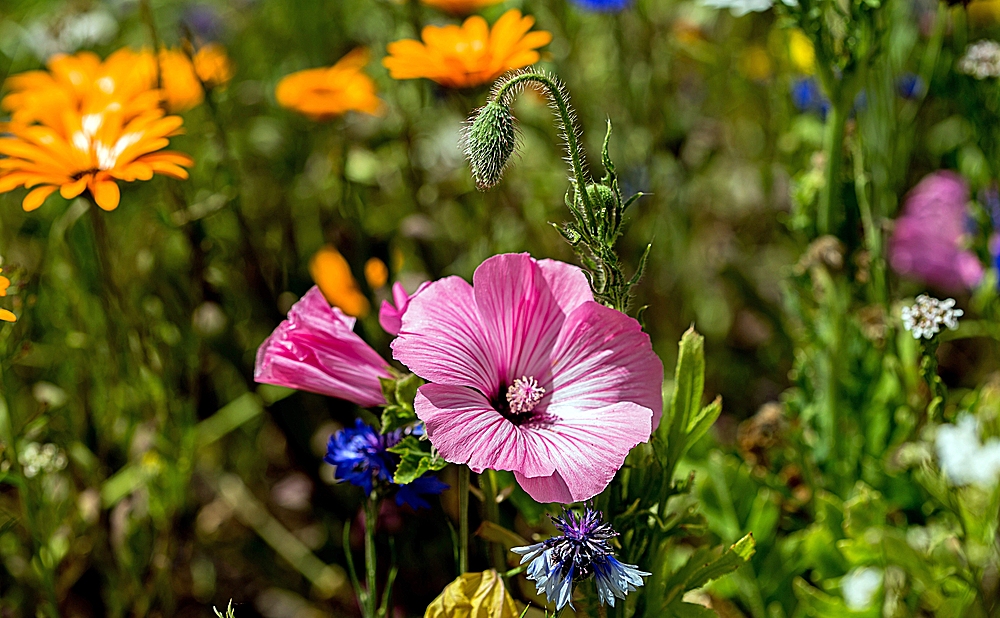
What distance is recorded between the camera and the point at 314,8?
2.76m

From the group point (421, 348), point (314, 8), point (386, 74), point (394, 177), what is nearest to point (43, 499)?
point (421, 348)

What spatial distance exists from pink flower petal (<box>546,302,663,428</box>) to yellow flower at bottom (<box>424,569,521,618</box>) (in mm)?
196

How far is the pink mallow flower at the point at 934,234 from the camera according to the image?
70.9 inches

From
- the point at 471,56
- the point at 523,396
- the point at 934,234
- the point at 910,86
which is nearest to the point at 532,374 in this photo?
the point at 523,396

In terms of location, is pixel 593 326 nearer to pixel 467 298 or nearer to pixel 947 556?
pixel 467 298

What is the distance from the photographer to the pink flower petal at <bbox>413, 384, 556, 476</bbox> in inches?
33.3

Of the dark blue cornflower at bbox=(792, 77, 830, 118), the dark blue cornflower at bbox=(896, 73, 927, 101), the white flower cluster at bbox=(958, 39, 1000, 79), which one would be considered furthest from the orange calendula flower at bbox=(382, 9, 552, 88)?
the dark blue cornflower at bbox=(896, 73, 927, 101)

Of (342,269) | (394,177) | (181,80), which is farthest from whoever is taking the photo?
(394,177)

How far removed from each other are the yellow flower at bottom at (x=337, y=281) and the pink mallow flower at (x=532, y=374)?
642 mm

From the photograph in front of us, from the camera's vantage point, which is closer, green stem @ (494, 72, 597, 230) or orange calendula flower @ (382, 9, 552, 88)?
green stem @ (494, 72, 597, 230)

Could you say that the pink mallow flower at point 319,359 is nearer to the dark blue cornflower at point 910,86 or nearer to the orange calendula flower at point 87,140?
the orange calendula flower at point 87,140

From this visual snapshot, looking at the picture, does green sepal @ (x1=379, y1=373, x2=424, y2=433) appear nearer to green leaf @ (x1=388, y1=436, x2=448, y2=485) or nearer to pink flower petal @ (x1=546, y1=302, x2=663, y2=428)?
green leaf @ (x1=388, y1=436, x2=448, y2=485)

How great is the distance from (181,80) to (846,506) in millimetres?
1416

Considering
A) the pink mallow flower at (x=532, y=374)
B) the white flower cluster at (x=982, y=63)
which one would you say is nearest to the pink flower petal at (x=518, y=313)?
the pink mallow flower at (x=532, y=374)
